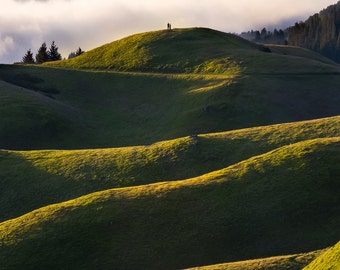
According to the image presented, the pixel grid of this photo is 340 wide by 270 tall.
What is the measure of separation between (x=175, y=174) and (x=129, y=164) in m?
5.80

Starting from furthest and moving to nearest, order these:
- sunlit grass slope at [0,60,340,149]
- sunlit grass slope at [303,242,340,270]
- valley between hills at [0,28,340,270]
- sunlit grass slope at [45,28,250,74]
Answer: sunlit grass slope at [45,28,250,74] < sunlit grass slope at [0,60,340,149] < valley between hills at [0,28,340,270] < sunlit grass slope at [303,242,340,270]

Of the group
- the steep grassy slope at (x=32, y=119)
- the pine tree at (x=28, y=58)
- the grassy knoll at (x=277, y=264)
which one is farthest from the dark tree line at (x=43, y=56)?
the grassy knoll at (x=277, y=264)

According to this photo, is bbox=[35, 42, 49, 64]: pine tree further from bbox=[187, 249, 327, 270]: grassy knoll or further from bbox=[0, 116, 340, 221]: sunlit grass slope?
bbox=[187, 249, 327, 270]: grassy knoll

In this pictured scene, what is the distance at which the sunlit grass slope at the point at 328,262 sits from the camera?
27.2 meters

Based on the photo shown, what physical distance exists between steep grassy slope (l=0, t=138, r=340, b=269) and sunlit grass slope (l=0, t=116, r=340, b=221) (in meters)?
7.68

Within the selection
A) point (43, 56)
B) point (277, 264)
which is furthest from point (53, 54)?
point (277, 264)

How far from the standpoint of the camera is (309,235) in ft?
126

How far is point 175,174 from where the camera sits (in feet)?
177

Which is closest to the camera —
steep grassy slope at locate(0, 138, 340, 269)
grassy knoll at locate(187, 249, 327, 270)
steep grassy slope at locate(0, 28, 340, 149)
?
grassy knoll at locate(187, 249, 327, 270)

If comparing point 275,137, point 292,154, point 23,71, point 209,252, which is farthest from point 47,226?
point 23,71

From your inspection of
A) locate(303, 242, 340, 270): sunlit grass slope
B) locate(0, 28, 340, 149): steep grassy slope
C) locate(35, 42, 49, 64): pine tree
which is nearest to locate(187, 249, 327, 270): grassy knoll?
locate(303, 242, 340, 270): sunlit grass slope

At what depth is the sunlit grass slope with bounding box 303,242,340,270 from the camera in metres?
27.2

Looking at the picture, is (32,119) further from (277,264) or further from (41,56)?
(41,56)

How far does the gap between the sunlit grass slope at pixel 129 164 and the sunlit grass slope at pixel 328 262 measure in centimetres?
2466
